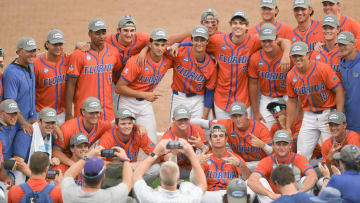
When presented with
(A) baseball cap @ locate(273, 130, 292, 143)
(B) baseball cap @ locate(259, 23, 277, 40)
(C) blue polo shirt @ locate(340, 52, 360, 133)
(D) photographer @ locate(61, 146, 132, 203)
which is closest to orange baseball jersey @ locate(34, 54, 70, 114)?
(B) baseball cap @ locate(259, 23, 277, 40)

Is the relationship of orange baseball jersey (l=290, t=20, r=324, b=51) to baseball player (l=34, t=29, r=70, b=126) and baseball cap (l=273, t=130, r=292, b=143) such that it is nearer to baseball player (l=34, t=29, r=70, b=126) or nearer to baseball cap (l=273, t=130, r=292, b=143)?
baseball cap (l=273, t=130, r=292, b=143)

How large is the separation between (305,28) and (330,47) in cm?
68

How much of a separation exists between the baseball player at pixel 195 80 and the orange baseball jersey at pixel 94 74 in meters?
1.10

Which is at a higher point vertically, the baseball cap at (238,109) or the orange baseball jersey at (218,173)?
the baseball cap at (238,109)

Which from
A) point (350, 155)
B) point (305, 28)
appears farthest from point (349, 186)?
point (305, 28)

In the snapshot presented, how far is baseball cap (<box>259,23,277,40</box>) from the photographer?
33.7 ft

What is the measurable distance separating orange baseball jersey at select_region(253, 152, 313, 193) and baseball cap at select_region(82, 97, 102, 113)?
249 cm

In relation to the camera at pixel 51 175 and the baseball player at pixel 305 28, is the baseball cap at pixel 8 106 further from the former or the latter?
the baseball player at pixel 305 28

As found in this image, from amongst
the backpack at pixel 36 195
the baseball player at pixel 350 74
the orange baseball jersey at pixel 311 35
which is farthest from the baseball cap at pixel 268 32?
the backpack at pixel 36 195

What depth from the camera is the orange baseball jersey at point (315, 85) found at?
1000 centimetres

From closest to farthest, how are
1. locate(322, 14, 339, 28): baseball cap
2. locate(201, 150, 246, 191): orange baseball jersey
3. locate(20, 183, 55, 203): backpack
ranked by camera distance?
1. locate(20, 183, 55, 203): backpack
2. locate(201, 150, 246, 191): orange baseball jersey
3. locate(322, 14, 339, 28): baseball cap

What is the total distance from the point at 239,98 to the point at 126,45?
2024 mm

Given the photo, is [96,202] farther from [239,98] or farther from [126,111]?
[239,98]

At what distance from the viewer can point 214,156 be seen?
31.6 feet
